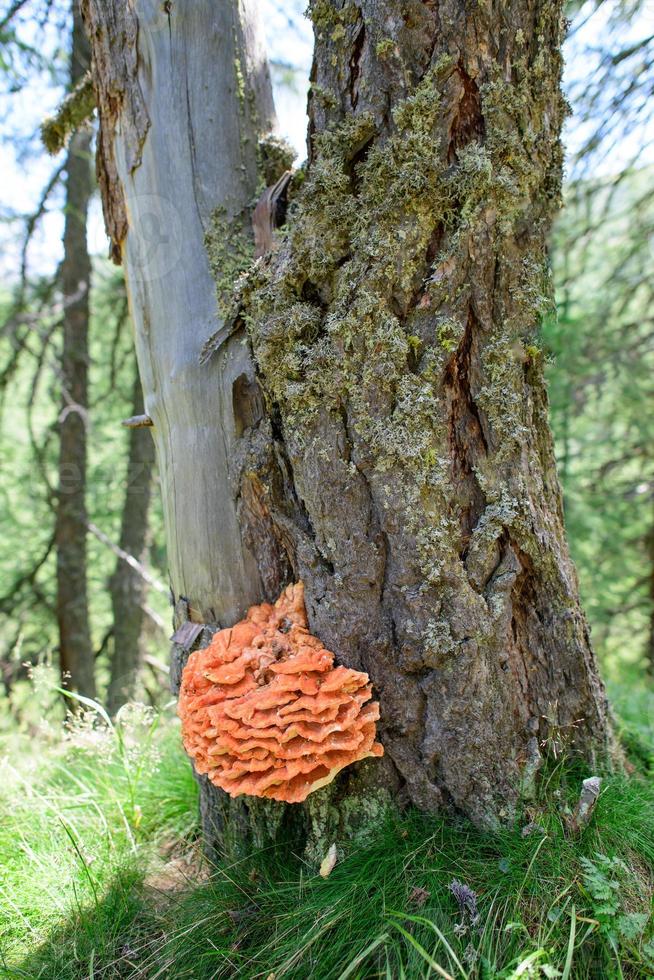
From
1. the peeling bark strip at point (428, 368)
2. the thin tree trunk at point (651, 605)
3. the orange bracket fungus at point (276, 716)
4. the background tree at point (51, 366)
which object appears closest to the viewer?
the orange bracket fungus at point (276, 716)

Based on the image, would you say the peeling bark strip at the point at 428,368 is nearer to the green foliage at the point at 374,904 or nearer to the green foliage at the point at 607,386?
the green foliage at the point at 374,904

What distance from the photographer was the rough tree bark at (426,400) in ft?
5.78

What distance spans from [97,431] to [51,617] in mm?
2361

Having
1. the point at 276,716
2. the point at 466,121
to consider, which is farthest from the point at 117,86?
the point at 276,716

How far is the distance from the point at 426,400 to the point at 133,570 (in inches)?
201

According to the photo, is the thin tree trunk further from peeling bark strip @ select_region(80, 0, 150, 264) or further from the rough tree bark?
peeling bark strip @ select_region(80, 0, 150, 264)

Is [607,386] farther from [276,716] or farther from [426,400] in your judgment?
[276,716]

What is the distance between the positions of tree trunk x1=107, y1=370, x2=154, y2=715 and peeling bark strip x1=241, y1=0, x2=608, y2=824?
4758mm

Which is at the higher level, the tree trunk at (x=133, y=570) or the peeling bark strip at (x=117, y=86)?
the peeling bark strip at (x=117, y=86)

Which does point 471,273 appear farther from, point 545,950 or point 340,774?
point 545,950

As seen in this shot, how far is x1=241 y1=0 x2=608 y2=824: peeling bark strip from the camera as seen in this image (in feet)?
5.76

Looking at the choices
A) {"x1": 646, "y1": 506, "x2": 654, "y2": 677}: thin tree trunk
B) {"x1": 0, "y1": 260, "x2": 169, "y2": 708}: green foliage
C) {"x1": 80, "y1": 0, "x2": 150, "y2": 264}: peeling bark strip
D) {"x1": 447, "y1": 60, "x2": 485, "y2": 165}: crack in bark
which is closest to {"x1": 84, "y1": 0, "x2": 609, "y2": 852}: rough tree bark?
{"x1": 447, "y1": 60, "x2": 485, "y2": 165}: crack in bark

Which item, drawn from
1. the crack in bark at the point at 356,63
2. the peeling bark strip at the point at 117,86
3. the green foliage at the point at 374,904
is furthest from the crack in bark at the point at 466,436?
the peeling bark strip at the point at 117,86

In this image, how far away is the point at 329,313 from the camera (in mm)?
1838
